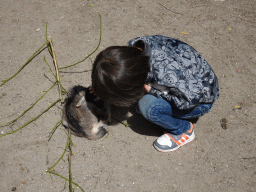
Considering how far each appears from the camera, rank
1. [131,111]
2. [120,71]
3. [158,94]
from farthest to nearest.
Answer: [131,111] → [158,94] → [120,71]

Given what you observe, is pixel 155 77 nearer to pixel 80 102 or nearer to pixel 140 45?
pixel 140 45

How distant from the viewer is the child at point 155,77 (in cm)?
119

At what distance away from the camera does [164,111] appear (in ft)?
4.95

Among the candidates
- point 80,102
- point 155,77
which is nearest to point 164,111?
point 155,77

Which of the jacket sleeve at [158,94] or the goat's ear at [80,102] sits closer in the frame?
the jacket sleeve at [158,94]

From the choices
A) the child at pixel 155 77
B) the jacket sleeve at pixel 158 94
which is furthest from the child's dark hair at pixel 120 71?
the jacket sleeve at pixel 158 94

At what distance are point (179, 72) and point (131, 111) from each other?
744 mm

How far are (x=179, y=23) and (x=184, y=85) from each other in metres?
1.29

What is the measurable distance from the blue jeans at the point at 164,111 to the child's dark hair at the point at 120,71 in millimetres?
250

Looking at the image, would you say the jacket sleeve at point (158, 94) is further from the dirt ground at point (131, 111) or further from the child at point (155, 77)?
the dirt ground at point (131, 111)

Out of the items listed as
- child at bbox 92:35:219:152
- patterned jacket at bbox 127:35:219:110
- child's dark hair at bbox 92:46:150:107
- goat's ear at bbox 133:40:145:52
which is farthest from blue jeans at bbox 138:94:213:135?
goat's ear at bbox 133:40:145:52

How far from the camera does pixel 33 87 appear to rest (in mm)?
1944

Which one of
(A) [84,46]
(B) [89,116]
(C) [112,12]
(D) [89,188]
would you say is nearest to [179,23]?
(C) [112,12]

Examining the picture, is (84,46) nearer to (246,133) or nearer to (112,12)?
(112,12)
